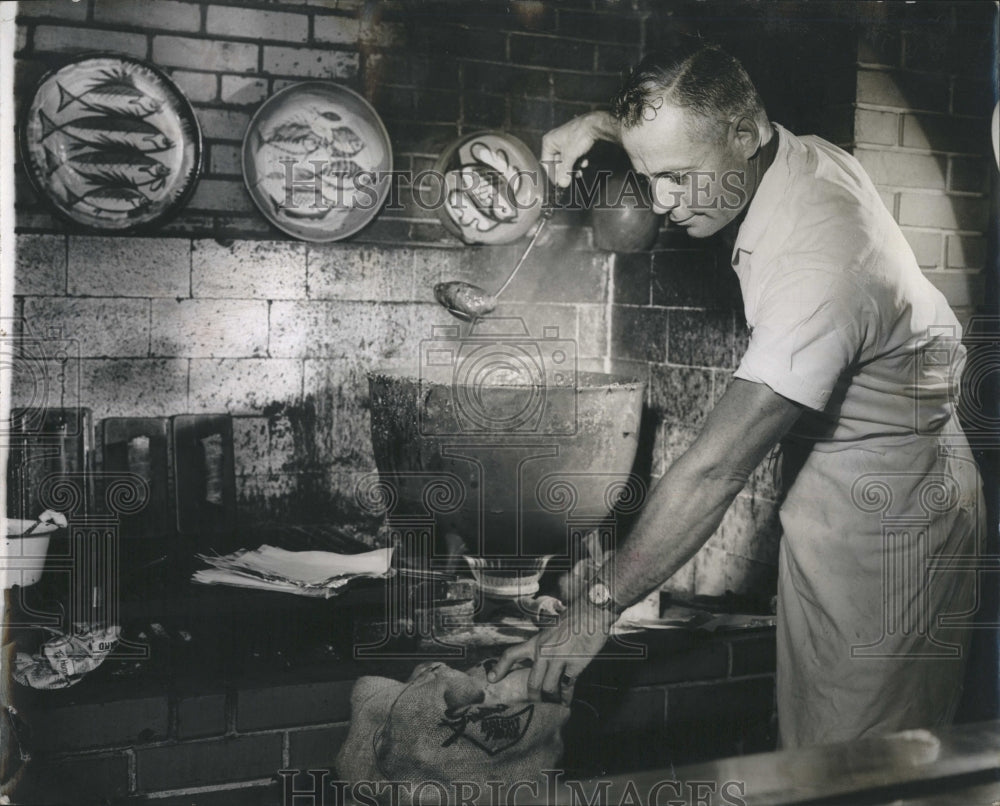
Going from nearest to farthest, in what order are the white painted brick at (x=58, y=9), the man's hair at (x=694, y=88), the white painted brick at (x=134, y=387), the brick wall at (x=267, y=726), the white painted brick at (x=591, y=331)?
1. the man's hair at (x=694, y=88)
2. the brick wall at (x=267, y=726)
3. the white painted brick at (x=58, y=9)
4. the white painted brick at (x=134, y=387)
5. the white painted brick at (x=591, y=331)

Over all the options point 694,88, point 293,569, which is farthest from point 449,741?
point 694,88

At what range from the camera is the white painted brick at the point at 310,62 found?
2773mm

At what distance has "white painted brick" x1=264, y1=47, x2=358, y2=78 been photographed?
2773 mm

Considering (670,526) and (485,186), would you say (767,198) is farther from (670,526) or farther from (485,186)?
(485,186)

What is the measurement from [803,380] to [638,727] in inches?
42.7

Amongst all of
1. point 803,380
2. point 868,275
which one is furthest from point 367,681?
point 868,275

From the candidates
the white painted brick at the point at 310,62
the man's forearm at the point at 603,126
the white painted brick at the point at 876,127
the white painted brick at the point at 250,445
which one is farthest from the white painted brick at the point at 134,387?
the white painted brick at the point at 876,127

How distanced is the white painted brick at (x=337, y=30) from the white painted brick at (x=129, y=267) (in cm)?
78

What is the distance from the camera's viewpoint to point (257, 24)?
275cm

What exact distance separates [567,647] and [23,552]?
1375 mm

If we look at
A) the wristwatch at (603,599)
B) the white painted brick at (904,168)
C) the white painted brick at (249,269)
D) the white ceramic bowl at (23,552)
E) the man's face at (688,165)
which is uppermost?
the white painted brick at (904,168)

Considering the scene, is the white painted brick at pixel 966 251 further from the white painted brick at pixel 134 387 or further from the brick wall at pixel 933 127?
the white painted brick at pixel 134 387

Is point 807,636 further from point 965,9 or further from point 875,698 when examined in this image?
point 965,9

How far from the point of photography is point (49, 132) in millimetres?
2553
